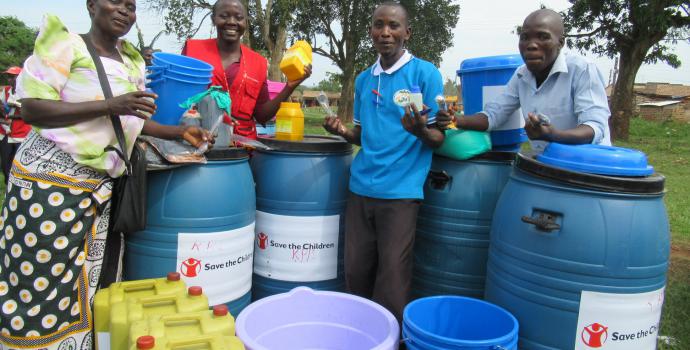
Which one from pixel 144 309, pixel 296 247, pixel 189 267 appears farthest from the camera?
pixel 296 247

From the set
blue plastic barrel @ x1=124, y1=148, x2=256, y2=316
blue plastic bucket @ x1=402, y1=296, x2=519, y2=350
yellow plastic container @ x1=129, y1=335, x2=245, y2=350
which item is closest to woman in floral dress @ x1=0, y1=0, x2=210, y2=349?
blue plastic barrel @ x1=124, y1=148, x2=256, y2=316

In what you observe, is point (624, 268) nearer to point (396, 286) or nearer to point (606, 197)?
point (606, 197)

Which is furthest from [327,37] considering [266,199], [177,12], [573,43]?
[266,199]

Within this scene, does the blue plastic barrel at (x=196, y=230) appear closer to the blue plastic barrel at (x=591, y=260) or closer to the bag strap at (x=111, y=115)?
the bag strap at (x=111, y=115)

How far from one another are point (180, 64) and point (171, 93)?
0.15m

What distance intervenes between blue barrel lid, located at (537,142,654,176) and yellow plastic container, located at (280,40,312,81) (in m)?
1.48

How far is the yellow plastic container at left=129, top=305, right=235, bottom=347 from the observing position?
1630 millimetres

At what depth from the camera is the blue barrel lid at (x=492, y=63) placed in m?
2.82

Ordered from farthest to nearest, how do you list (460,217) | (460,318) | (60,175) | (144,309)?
1. (460,217)
2. (460,318)
3. (60,175)
4. (144,309)

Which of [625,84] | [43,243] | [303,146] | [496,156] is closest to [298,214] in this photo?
[303,146]

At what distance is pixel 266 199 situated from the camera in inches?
112

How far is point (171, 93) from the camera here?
247cm

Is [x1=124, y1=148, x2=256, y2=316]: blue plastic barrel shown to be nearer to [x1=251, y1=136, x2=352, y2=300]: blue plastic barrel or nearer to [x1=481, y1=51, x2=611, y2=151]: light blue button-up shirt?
[x1=251, y1=136, x2=352, y2=300]: blue plastic barrel

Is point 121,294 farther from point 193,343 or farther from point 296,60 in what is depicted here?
point 296,60
